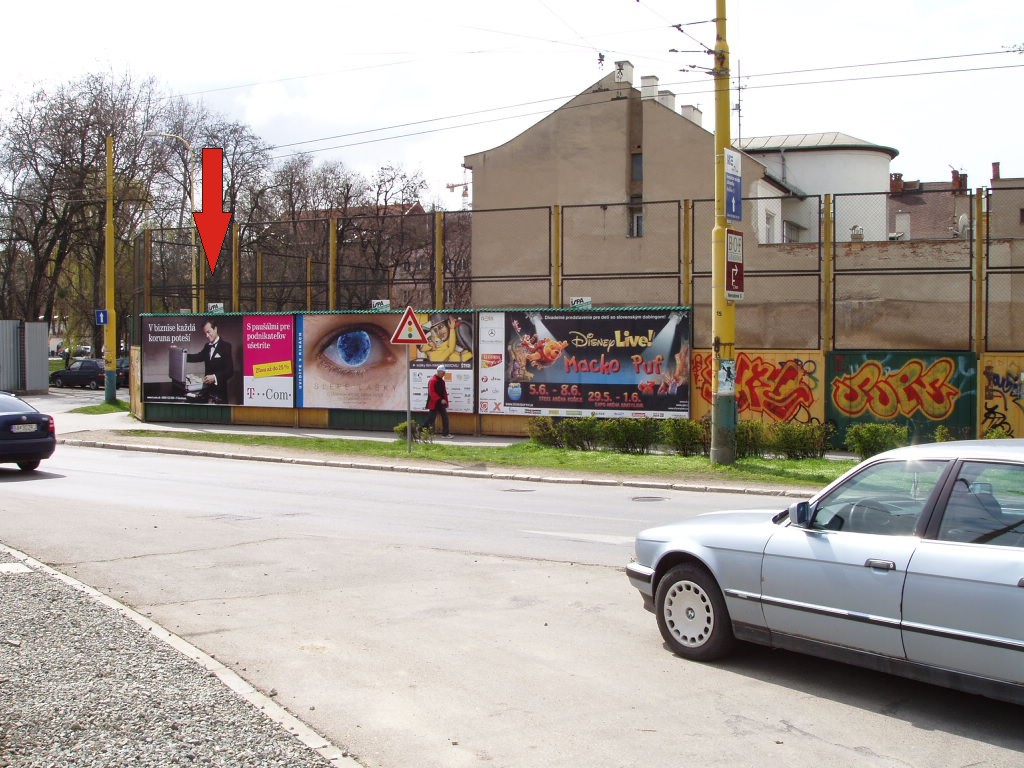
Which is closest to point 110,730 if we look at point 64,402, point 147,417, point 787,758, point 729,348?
point 787,758

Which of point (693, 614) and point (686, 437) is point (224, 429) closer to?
point (686, 437)

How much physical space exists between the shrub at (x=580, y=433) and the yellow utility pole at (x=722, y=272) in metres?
3.49

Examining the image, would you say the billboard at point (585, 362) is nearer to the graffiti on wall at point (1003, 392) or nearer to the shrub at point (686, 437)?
the shrub at point (686, 437)

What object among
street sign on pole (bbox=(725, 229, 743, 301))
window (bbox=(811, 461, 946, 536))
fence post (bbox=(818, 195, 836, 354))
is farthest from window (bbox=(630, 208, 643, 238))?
window (bbox=(811, 461, 946, 536))

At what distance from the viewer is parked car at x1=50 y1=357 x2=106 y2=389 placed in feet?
165

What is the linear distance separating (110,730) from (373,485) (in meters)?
11.6

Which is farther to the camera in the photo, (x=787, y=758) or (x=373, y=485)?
(x=373, y=485)

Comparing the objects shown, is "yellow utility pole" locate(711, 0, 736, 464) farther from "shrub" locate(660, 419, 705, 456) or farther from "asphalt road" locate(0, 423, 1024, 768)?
"asphalt road" locate(0, 423, 1024, 768)

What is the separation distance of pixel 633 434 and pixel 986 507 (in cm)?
1434

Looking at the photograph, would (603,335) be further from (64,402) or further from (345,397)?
(64,402)

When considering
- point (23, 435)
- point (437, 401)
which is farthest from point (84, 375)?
point (23, 435)

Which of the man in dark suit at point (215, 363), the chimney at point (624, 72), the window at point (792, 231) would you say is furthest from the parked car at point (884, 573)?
the chimney at point (624, 72)

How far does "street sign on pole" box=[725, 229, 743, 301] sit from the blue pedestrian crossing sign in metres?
0.30

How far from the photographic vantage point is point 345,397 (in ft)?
85.9
